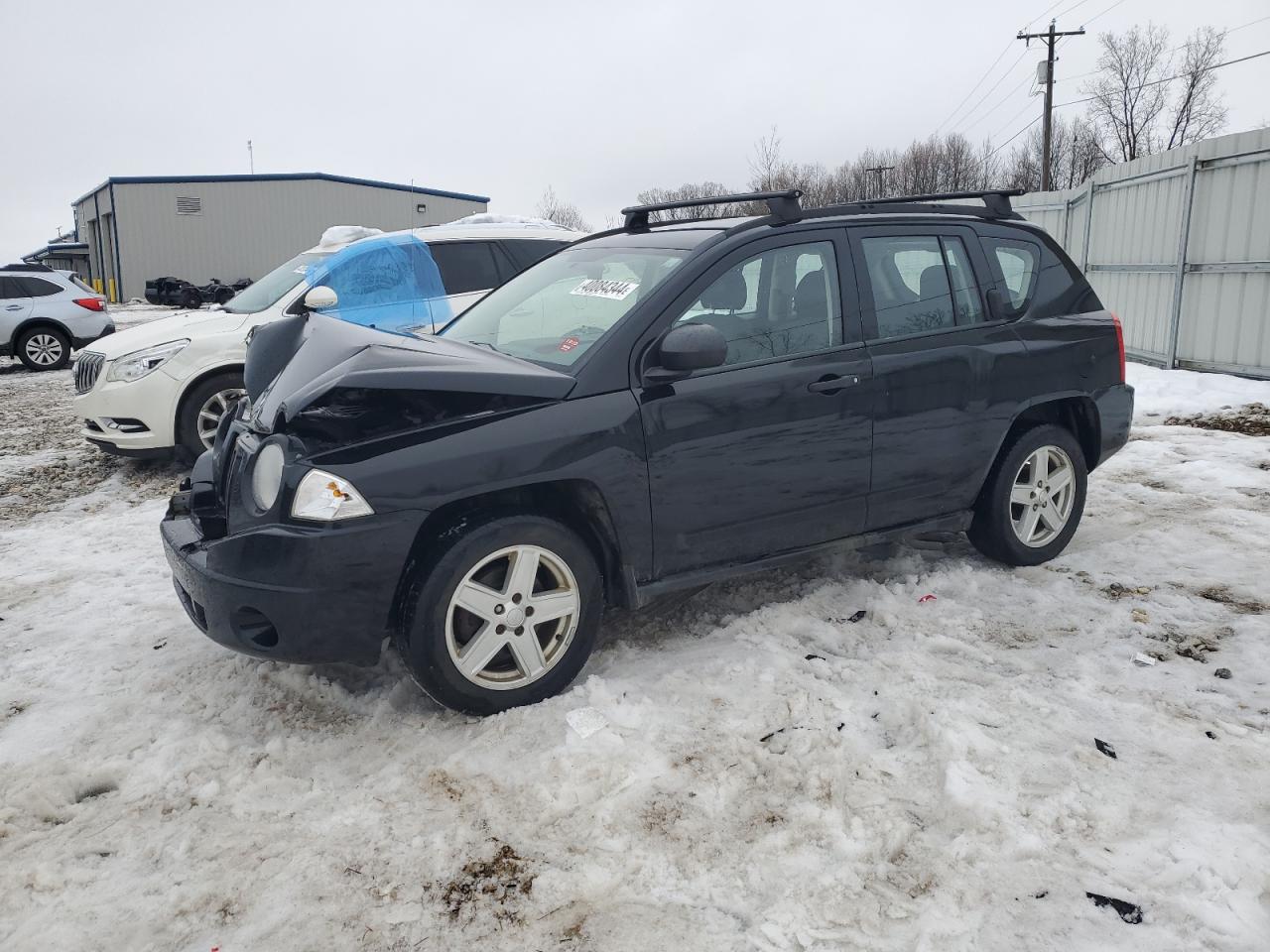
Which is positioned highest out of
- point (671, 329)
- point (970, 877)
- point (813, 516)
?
point (671, 329)

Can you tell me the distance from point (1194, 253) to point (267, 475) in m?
11.5

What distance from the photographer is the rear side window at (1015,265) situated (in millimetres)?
4949

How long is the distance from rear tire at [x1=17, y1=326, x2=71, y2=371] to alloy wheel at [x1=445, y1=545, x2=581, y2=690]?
54.3ft

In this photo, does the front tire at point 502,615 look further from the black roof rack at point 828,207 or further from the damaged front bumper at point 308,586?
the black roof rack at point 828,207

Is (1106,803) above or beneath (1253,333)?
beneath

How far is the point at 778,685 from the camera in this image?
375cm

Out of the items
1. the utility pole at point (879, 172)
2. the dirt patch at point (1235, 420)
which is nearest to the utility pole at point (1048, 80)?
the utility pole at point (879, 172)

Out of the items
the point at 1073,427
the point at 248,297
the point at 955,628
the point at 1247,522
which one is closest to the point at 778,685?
the point at 955,628

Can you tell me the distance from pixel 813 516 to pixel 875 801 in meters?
1.47

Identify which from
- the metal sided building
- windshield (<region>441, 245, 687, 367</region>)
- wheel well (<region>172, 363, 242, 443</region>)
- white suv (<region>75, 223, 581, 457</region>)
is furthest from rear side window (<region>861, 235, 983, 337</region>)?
the metal sided building

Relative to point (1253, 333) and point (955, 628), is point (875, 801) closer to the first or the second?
point (955, 628)

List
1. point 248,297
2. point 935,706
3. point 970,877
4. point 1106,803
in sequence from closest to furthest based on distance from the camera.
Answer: point 970,877, point 1106,803, point 935,706, point 248,297

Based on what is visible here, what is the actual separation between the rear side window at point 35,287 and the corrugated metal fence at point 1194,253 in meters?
17.0

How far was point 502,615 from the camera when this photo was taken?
11.5 ft
